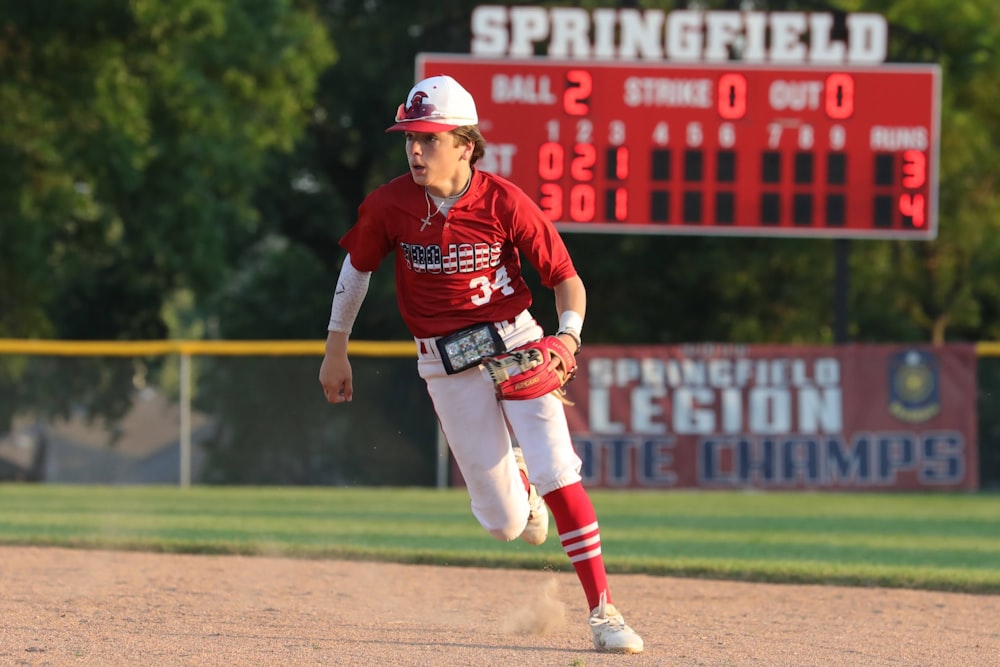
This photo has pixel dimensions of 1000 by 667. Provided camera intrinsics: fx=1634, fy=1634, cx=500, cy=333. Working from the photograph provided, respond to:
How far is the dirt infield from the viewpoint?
523 cm

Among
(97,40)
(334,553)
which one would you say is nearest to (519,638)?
(334,553)

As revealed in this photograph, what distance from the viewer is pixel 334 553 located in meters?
9.11

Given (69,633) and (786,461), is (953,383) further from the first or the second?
(69,633)

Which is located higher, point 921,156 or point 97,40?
point 97,40

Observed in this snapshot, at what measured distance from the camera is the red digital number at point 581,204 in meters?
15.9

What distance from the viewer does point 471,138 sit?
544 centimetres

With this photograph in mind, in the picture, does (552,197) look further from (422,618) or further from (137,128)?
(422,618)

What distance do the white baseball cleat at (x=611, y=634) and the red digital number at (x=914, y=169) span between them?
11.7 m

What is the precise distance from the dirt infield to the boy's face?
154 centimetres

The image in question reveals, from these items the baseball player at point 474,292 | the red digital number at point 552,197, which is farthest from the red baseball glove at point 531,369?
the red digital number at point 552,197

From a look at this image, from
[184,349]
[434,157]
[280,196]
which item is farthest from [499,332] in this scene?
[280,196]

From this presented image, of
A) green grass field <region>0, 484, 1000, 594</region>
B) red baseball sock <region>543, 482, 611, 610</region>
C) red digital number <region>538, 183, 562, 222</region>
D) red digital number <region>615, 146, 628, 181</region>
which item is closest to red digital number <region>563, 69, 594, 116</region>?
red digital number <region>615, 146, 628, 181</region>

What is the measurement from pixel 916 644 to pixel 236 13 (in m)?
17.8

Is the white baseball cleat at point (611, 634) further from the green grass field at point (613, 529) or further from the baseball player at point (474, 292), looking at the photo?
the green grass field at point (613, 529)
